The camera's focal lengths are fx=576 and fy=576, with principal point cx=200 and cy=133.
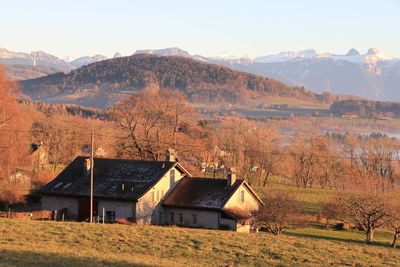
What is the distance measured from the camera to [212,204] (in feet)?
155

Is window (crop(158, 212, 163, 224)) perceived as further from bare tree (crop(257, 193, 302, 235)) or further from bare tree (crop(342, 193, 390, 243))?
bare tree (crop(342, 193, 390, 243))

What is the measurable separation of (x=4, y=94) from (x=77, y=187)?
12.5 meters

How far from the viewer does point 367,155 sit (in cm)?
9694

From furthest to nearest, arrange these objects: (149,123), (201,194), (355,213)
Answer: (149,123)
(201,194)
(355,213)

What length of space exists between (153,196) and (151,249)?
1997 centimetres

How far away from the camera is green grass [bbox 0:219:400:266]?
78.6 feet

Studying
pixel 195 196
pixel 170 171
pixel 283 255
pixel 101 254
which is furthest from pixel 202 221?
pixel 101 254

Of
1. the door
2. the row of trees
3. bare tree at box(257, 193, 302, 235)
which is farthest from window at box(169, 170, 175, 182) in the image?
bare tree at box(257, 193, 302, 235)

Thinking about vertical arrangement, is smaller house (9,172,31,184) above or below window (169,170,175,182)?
below

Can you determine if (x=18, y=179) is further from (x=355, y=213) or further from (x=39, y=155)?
(x=355, y=213)

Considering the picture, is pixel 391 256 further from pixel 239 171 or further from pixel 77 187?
pixel 239 171

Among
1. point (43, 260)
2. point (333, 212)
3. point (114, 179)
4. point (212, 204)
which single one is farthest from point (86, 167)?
point (43, 260)

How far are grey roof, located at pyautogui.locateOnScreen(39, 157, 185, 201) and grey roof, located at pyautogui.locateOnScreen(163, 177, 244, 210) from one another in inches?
80.4

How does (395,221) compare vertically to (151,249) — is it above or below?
below
